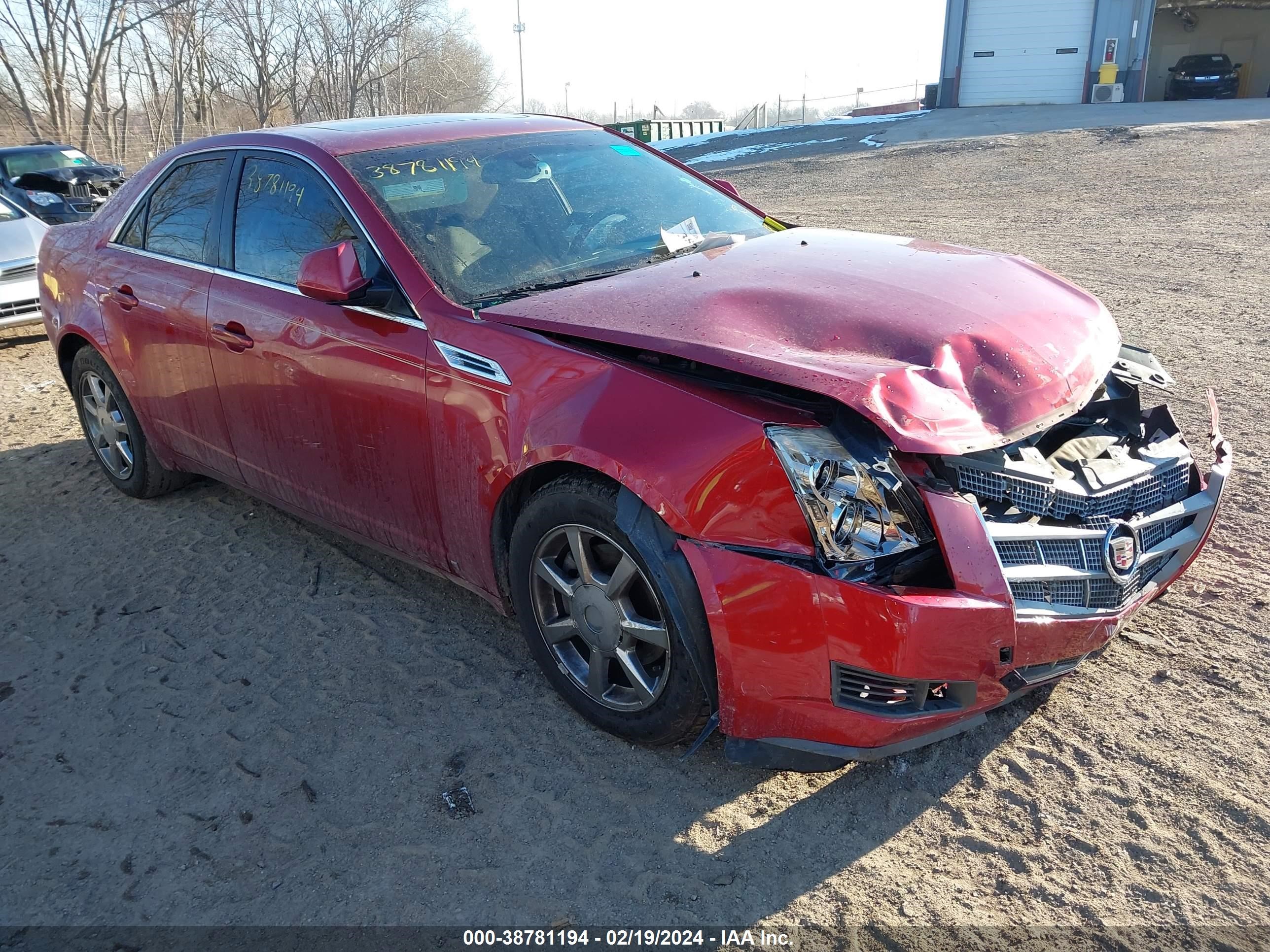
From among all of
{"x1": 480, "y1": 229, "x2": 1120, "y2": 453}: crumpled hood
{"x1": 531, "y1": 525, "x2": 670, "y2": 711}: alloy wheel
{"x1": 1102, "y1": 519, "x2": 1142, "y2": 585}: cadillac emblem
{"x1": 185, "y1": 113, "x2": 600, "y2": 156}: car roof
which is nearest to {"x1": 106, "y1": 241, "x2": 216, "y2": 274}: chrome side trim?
{"x1": 185, "y1": 113, "x2": 600, "y2": 156}: car roof

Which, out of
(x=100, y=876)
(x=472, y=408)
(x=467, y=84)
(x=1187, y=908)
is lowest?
(x=100, y=876)

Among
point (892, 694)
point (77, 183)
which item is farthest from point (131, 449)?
point (77, 183)

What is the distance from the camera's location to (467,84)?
46781 mm

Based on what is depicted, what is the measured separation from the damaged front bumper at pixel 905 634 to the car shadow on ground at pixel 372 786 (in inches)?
10.9

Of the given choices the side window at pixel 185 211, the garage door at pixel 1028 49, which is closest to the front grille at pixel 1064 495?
the side window at pixel 185 211

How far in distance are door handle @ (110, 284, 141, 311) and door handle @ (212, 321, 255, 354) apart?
2.57 feet

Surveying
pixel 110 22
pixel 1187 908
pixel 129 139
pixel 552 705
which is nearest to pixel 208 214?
pixel 552 705

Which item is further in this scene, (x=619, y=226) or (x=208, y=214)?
(x=208, y=214)

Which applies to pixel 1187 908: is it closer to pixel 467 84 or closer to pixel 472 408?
pixel 472 408

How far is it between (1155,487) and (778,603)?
131 centimetres

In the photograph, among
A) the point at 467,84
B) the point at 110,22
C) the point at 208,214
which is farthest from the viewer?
the point at 467,84

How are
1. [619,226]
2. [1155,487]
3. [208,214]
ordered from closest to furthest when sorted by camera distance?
[1155,487] → [619,226] → [208,214]

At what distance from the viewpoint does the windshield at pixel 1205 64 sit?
27516 millimetres

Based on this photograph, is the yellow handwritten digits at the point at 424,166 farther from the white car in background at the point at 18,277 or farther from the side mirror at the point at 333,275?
the white car in background at the point at 18,277
